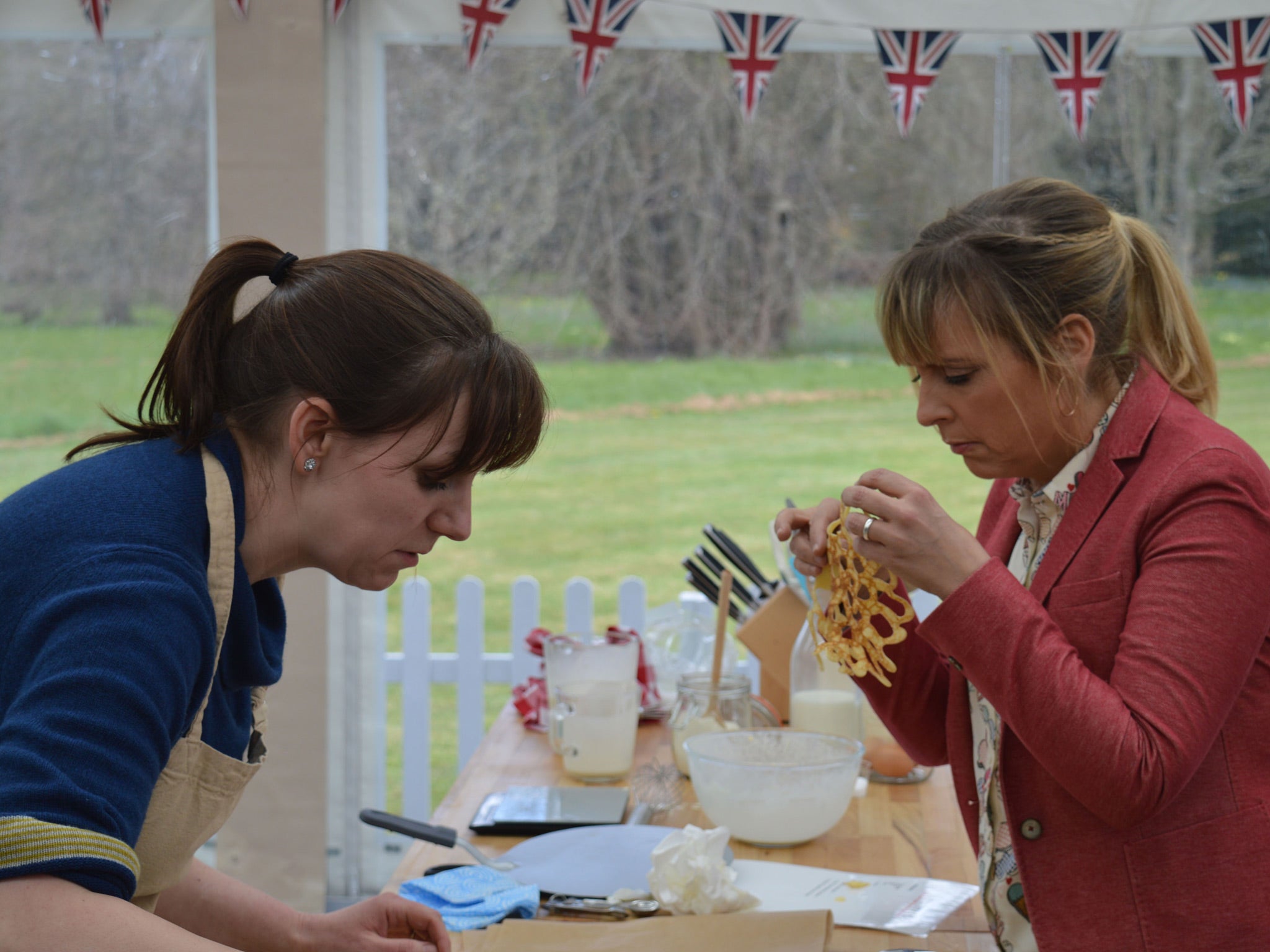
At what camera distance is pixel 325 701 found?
139 inches

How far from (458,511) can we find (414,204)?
9.07ft

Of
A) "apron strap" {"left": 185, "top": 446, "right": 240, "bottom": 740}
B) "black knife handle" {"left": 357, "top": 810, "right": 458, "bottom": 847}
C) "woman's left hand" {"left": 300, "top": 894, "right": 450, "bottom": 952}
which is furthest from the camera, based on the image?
"black knife handle" {"left": 357, "top": 810, "right": 458, "bottom": 847}

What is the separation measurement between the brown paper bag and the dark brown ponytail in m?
0.60

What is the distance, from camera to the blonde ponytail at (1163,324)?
1.57 metres

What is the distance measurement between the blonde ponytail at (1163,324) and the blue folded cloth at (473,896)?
3.64 feet

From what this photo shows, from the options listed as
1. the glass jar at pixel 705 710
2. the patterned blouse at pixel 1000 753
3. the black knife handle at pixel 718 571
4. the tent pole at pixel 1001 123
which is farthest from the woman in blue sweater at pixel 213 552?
the tent pole at pixel 1001 123

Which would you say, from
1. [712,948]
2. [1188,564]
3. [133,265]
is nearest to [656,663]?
[712,948]

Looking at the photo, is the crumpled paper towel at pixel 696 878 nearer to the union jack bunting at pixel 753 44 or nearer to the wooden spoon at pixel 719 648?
the wooden spoon at pixel 719 648

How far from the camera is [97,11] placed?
11.3ft

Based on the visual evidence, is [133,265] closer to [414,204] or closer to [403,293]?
[414,204]

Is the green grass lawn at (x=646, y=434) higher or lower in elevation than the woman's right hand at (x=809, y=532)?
lower

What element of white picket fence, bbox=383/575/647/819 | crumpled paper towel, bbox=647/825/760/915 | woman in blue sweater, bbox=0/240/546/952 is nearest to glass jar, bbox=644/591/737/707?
white picket fence, bbox=383/575/647/819

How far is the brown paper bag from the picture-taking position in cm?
138

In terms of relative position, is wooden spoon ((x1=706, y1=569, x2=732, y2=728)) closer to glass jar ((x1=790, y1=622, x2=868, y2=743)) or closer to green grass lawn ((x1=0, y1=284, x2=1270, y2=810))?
glass jar ((x1=790, y1=622, x2=868, y2=743))
